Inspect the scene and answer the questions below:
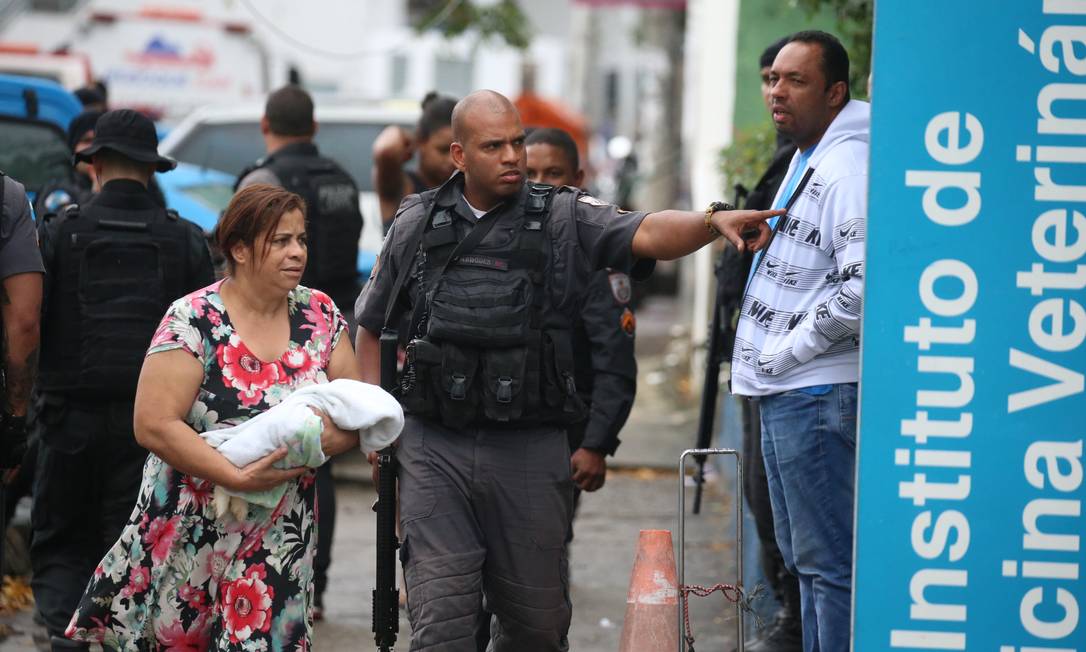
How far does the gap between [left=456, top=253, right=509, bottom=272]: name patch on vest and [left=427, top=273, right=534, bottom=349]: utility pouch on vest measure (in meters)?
0.04

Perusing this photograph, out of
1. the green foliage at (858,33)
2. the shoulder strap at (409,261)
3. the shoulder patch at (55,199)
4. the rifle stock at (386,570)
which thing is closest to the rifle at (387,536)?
the rifle stock at (386,570)

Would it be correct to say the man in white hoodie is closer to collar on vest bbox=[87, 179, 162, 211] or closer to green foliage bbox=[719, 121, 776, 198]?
collar on vest bbox=[87, 179, 162, 211]

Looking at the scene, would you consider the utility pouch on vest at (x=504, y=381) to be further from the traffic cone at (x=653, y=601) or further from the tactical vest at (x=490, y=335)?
the traffic cone at (x=653, y=601)

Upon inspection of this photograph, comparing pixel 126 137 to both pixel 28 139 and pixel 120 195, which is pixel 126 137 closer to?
pixel 120 195

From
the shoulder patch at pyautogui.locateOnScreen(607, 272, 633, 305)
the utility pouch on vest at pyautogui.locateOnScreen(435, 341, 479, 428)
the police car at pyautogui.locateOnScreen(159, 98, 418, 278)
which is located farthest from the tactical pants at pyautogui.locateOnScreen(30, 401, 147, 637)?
the police car at pyautogui.locateOnScreen(159, 98, 418, 278)

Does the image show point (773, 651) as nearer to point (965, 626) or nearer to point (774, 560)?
point (774, 560)

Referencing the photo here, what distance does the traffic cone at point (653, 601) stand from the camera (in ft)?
15.3

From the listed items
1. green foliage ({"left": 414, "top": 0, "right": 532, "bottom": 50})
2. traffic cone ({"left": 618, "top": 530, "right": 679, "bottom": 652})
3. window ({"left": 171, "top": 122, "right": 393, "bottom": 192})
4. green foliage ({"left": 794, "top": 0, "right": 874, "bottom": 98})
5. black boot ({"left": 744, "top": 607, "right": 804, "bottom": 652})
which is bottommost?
black boot ({"left": 744, "top": 607, "right": 804, "bottom": 652})

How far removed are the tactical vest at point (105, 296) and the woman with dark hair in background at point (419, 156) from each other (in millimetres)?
1599

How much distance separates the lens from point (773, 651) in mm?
5820

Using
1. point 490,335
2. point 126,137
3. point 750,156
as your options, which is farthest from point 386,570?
point 750,156

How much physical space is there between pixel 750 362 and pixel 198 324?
164 cm

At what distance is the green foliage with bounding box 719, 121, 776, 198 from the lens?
716 centimetres

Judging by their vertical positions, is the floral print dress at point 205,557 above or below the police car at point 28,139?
below
